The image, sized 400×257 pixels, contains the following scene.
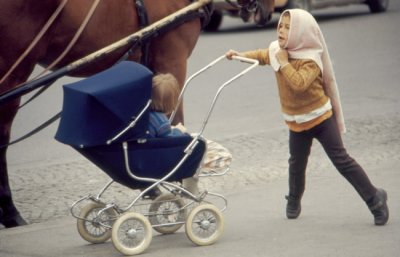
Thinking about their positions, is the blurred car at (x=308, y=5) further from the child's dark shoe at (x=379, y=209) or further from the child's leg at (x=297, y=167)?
the child's dark shoe at (x=379, y=209)

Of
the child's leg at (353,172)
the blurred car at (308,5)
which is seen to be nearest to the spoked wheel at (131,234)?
the child's leg at (353,172)

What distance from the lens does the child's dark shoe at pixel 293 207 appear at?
24.3 feet

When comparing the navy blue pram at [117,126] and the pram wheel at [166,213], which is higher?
the navy blue pram at [117,126]

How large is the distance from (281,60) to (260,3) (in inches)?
46.9

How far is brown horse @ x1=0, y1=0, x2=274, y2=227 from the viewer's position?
23.5 ft

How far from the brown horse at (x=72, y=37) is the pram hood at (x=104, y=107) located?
61 centimetres

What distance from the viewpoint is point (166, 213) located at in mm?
6895

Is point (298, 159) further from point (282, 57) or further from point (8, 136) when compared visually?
point (8, 136)

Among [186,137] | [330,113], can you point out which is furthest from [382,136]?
[186,137]

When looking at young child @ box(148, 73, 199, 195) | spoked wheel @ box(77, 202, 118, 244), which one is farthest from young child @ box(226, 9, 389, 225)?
spoked wheel @ box(77, 202, 118, 244)

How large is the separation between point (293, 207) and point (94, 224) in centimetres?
132

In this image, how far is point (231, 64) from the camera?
15.7 m

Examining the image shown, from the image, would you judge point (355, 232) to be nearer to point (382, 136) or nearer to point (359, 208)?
point (359, 208)

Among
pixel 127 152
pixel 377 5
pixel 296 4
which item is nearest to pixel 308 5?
pixel 296 4
